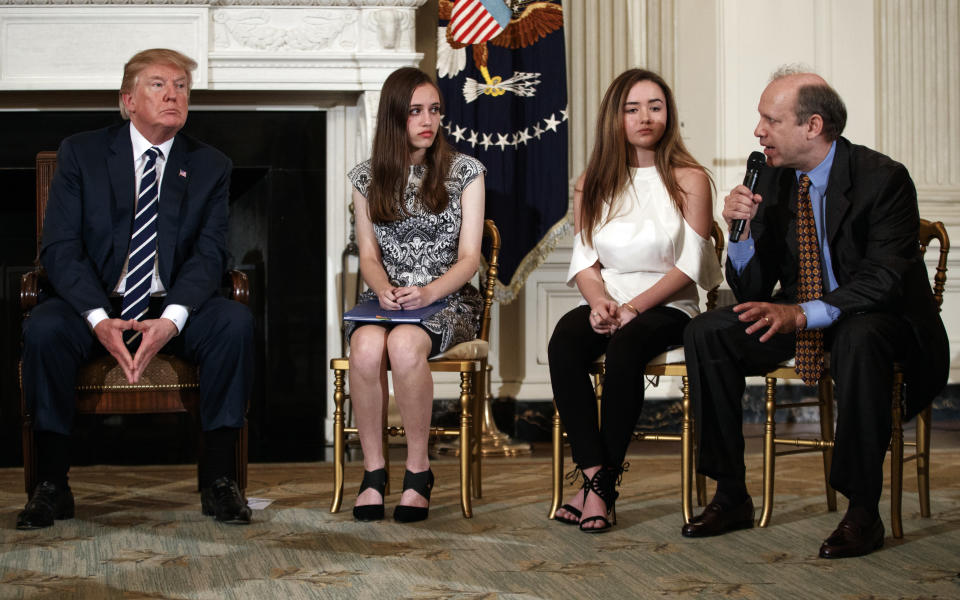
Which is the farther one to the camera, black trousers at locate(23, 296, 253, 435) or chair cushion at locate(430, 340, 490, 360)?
chair cushion at locate(430, 340, 490, 360)

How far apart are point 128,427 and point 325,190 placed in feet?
4.39

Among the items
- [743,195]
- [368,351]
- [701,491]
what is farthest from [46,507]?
[743,195]

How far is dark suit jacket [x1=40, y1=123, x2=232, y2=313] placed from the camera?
2.83m

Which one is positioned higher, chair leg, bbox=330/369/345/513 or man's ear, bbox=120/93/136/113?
A: man's ear, bbox=120/93/136/113

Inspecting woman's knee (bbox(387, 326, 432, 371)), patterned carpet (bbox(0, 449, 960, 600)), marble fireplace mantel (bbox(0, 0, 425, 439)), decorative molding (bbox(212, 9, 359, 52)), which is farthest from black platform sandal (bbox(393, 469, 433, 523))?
decorative molding (bbox(212, 9, 359, 52))

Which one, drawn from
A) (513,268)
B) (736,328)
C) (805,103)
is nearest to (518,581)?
(736,328)

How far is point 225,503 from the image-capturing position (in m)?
2.72

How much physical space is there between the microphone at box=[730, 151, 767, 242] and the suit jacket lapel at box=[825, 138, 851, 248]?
17 centimetres

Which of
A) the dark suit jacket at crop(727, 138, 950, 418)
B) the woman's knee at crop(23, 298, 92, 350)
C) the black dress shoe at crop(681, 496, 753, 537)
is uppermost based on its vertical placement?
the dark suit jacket at crop(727, 138, 950, 418)

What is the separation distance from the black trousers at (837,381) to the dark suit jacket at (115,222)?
132cm

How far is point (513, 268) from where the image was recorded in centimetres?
432

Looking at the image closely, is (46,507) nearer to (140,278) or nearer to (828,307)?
(140,278)

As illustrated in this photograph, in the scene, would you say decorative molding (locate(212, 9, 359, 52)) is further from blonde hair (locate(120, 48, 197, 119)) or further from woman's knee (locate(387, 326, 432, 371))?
woman's knee (locate(387, 326, 432, 371))

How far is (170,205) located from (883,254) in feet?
6.09
